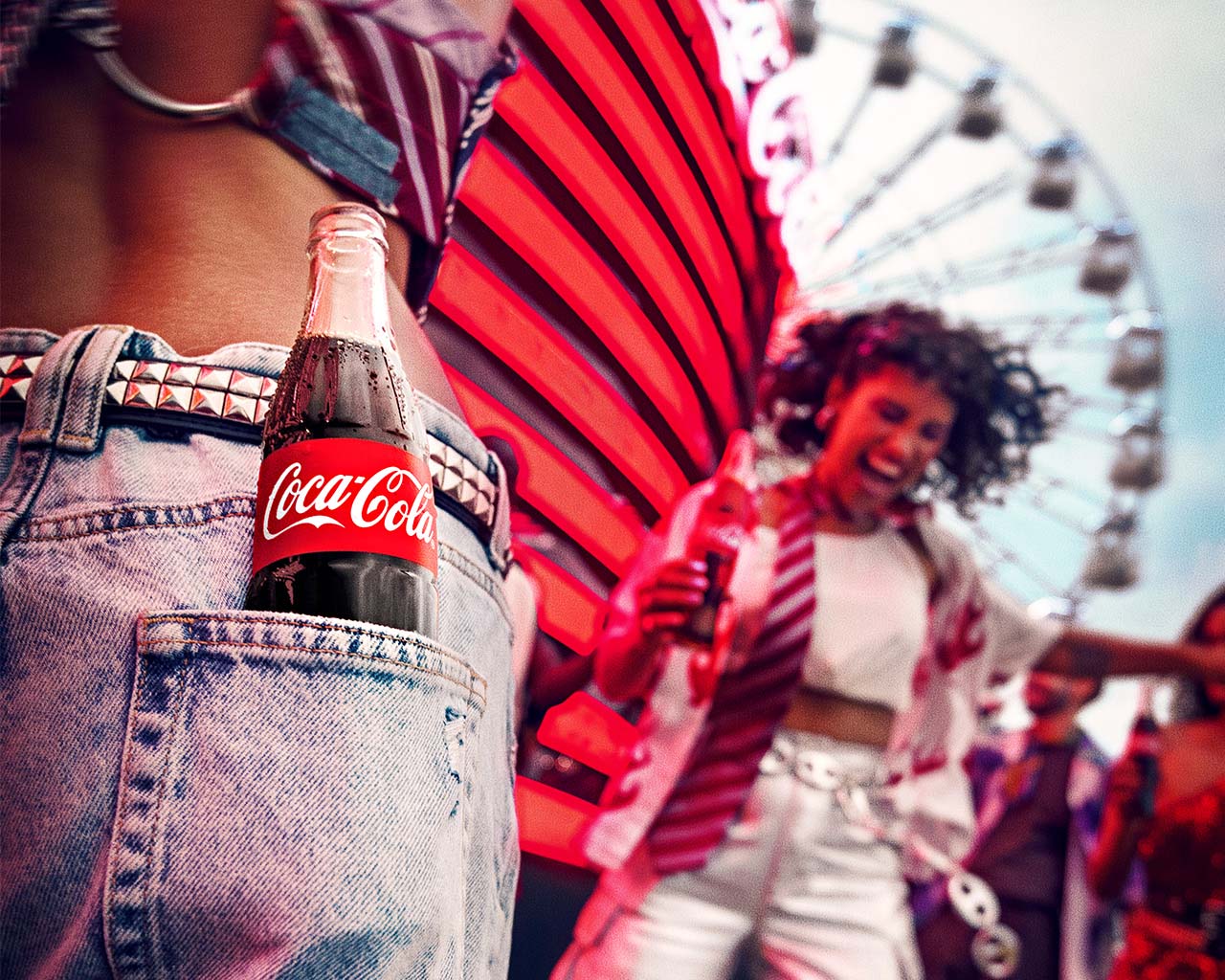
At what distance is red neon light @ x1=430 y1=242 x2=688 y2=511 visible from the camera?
1.38 m

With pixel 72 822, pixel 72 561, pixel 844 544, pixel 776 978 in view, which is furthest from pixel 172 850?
pixel 844 544

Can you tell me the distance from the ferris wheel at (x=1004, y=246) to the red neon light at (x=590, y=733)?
2.67ft

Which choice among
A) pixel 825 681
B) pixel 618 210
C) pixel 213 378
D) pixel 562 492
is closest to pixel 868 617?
pixel 825 681

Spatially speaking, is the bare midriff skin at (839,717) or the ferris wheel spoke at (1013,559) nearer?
the bare midriff skin at (839,717)

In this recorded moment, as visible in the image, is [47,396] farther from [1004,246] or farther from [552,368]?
[1004,246]

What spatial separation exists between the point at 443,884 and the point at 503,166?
42.8 inches

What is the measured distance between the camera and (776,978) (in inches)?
61.8

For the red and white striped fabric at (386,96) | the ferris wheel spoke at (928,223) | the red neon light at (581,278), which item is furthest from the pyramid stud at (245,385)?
the ferris wheel spoke at (928,223)

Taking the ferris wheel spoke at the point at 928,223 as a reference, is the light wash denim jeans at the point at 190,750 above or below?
below

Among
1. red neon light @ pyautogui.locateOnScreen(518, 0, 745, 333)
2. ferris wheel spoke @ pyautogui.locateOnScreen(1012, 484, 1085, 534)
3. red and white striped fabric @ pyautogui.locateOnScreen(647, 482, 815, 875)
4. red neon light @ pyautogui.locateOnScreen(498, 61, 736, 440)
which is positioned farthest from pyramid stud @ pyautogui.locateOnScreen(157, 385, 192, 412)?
ferris wheel spoke @ pyautogui.locateOnScreen(1012, 484, 1085, 534)

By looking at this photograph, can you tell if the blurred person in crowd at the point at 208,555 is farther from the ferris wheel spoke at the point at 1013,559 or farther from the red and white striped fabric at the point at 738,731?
the ferris wheel spoke at the point at 1013,559

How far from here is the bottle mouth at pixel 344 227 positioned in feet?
2.68

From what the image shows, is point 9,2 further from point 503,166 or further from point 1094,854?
point 1094,854

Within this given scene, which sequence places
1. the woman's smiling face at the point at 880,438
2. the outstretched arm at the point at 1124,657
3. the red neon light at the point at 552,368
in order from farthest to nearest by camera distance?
the outstretched arm at the point at 1124,657
the woman's smiling face at the point at 880,438
the red neon light at the point at 552,368
